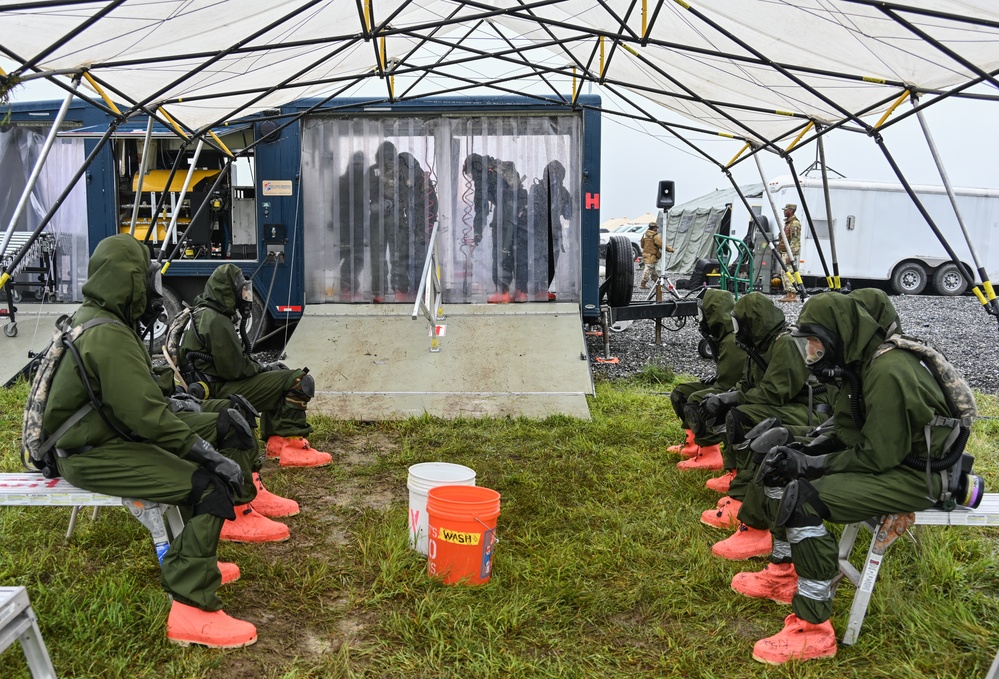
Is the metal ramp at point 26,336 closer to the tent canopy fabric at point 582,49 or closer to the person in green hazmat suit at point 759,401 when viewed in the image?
the tent canopy fabric at point 582,49

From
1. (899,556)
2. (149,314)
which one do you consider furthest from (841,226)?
(149,314)

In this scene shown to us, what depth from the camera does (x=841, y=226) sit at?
18.0 m

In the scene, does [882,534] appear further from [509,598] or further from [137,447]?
[137,447]

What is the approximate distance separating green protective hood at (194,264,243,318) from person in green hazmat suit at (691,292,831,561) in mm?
3363

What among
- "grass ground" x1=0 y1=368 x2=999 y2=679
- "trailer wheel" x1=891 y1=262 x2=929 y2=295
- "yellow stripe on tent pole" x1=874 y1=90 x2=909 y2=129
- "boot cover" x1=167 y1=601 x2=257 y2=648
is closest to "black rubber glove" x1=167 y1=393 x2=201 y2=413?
"grass ground" x1=0 y1=368 x2=999 y2=679

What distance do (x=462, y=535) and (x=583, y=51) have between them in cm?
463

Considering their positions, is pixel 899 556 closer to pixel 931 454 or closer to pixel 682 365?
pixel 931 454

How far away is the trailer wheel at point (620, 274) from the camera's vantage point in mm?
9930

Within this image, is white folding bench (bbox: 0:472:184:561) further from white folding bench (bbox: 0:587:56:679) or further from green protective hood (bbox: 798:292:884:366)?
green protective hood (bbox: 798:292:884:366)

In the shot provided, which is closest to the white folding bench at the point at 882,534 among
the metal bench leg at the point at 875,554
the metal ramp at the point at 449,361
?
the metal bench leg at the point at 875,554

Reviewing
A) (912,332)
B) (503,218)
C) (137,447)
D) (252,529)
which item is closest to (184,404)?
(252,529)

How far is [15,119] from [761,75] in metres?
8.60

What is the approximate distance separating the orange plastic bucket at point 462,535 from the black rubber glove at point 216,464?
0.97 m

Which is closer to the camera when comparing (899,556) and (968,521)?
(968,521)
